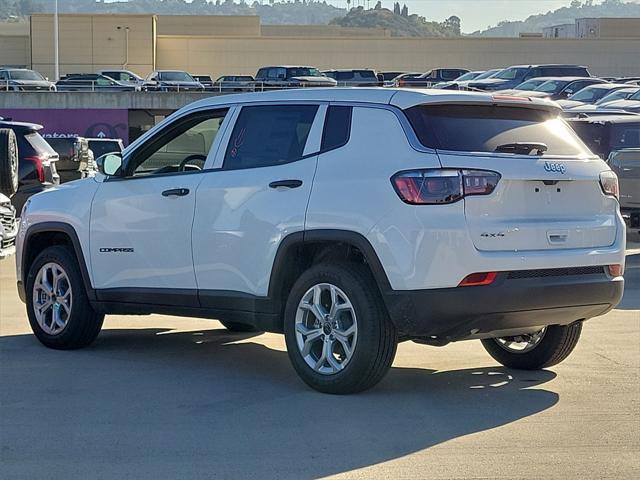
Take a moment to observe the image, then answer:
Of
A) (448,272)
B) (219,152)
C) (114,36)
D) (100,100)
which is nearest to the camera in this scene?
(448,272)

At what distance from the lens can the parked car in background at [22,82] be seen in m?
49.2

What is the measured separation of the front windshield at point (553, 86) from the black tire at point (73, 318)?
32.4 metres

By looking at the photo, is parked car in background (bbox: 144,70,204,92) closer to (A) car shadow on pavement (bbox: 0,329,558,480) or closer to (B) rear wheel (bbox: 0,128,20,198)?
(B) rear wheel (bbox: 0,128,20,198)

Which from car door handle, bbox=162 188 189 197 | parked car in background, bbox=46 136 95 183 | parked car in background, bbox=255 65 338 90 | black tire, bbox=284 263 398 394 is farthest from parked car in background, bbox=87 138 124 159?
parked car in background, bbox=255 65 338 90

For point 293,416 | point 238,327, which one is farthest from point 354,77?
point 293,416

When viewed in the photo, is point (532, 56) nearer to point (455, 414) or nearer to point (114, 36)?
point (114, 36)

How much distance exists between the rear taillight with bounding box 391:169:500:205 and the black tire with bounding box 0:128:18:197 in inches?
345

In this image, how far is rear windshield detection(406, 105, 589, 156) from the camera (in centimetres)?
635

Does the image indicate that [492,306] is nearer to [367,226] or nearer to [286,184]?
[367,226]

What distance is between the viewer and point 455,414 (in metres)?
6.29

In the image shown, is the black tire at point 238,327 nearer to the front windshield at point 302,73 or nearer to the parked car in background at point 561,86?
the parked car in background at point 561,86

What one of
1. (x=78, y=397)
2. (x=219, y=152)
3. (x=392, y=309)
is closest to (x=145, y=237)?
(x=219, y=152)

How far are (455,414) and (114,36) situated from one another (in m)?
74.4

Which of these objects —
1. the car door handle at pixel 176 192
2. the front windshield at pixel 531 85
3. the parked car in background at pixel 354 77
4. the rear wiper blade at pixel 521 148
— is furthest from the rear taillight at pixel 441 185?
the parked car in background at pixel 354 77
